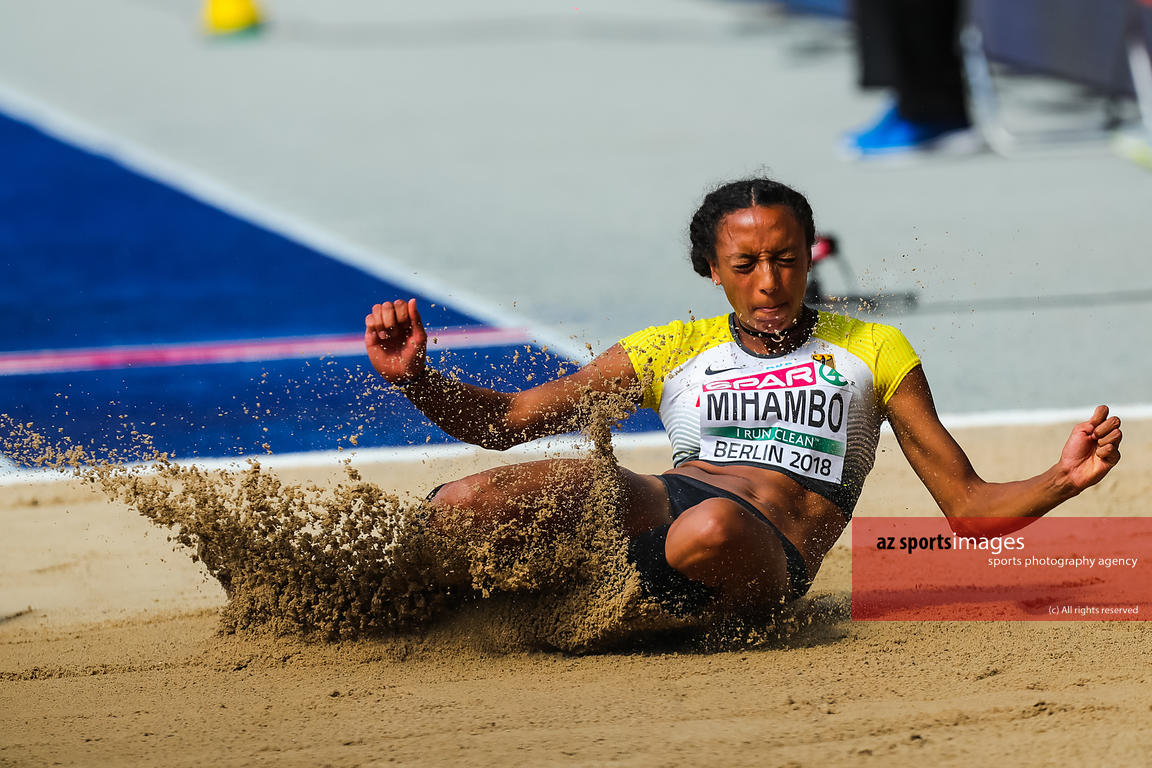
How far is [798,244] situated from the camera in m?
3.75

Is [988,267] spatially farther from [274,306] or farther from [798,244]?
[798,244]

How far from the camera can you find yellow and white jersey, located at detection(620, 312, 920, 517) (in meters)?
3.78

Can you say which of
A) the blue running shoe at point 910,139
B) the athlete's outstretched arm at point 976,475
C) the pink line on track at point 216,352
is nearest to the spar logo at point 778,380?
the athlete's outstretched arm at point 976,475

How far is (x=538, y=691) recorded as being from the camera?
349cm

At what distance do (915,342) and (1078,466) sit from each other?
3.55 metres

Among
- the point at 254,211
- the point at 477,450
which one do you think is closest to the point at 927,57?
the point at 254,211

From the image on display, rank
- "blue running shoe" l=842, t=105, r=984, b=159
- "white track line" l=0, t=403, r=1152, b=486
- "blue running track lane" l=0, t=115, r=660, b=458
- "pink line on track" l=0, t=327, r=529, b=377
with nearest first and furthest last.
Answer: "white track line" l=0, t=403, r=1152, b=486 → "blue running track lane" l=0, t=115, r=660, b=458 → "pink line on track" l=0, t=327, r=529, b=377 → "blue running shoe" l=842, t=105, r=984, b=159

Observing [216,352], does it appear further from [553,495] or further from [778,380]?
[778,380]

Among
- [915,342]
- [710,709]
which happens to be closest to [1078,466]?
[710,709]

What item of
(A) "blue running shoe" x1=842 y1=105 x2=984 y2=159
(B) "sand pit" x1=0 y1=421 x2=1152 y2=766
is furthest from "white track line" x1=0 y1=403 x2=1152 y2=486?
(A) "blue running shoe" x1=842 y1=105 x2=984 y2=159

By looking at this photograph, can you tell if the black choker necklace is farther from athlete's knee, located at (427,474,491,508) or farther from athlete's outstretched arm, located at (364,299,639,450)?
athlete's knee, located at (427,474,491,508)

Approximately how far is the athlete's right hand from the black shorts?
659 millimetres

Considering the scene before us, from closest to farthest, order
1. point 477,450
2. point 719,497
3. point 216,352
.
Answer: point 719,497 < point 477,450 < point 216,352

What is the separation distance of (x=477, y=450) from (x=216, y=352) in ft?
7.69
